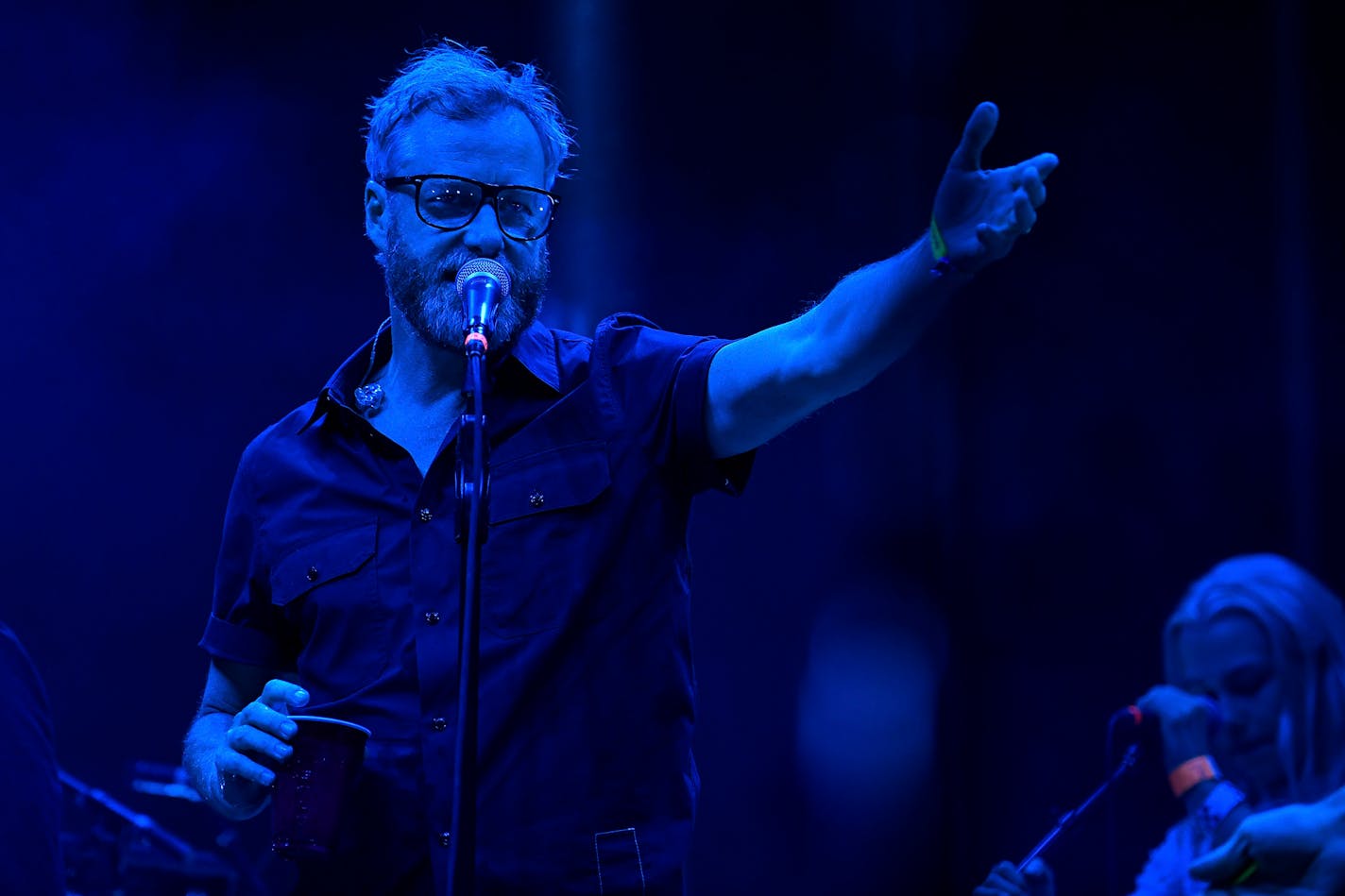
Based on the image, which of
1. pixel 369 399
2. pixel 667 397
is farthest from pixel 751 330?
pixel 667 397

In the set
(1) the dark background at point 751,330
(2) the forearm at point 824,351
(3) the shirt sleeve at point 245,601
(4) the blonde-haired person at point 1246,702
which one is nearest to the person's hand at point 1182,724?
(4) the blonde-haired person at point 1246,702

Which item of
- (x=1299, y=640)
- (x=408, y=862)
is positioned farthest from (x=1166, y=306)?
(x=408, y=862)

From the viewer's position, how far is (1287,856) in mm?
1389

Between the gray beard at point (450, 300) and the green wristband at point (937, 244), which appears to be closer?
the green wristband at point (937, 244)

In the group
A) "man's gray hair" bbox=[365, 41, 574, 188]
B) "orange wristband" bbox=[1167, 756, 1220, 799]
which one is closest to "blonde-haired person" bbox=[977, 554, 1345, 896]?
"orange wristband" bbox=[1167, 756, 1220, 799]

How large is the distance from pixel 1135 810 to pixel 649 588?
9.92 ft

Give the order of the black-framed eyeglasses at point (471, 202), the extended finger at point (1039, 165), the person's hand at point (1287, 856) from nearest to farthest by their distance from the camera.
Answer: the person's hand at point (1287, 856), the extended finger at point (1039, 165), the black-framed eyeglasses at point (471, 202)

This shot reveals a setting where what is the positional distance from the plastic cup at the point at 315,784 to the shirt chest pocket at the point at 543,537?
31 centimetres

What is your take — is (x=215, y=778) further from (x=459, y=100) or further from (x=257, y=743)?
(x=459, y=100)

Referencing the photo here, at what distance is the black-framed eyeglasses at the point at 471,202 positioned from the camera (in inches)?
86.3

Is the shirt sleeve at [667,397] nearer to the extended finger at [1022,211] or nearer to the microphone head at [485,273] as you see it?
the microphone head at [485,273]

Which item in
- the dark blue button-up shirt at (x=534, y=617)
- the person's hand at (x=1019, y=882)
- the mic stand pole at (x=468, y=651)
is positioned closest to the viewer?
the mic stand pole at (x=468, y=651)

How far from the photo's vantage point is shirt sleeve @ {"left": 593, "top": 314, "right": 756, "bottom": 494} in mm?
2059

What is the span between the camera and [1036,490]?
4.73m
